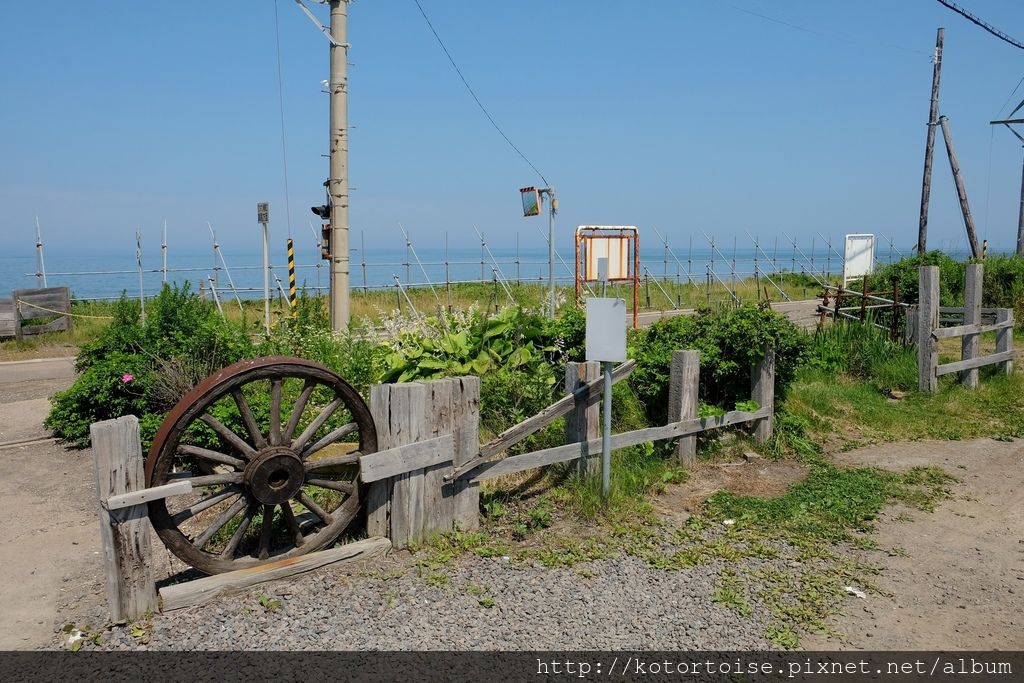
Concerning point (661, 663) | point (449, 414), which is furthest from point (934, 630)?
point (449, 414)

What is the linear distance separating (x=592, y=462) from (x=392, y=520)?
1.83 m

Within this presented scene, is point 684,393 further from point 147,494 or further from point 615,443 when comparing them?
point 147,494

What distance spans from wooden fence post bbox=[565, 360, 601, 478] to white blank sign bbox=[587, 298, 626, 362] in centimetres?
48

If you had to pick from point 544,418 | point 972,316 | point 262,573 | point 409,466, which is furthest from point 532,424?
point 972,316

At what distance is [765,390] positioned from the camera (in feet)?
26.4

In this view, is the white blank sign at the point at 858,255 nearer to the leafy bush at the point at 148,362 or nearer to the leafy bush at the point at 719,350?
the leafy bush at the point at 719,350

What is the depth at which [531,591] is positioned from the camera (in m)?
5.05

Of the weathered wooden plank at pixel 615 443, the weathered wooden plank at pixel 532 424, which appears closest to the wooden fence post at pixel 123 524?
the weathered wooden plank at pixel 532 424

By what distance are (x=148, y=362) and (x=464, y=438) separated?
4484 mm

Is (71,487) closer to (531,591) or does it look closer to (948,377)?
(531,591)

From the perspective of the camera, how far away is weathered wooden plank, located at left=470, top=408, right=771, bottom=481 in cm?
612

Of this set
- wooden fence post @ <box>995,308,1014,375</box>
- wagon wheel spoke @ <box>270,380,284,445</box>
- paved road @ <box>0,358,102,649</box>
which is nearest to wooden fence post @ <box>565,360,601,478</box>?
wagon wheel spoke @ <box>270,380,284,445</box>

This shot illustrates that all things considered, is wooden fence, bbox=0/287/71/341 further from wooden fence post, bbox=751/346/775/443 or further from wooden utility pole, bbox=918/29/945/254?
wooden utility pole, bbox=918/29/945/254

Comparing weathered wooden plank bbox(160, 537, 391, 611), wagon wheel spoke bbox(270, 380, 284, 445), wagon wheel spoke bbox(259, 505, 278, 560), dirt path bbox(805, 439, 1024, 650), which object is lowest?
dirt path bbox(805, 439, 1024, 650)
